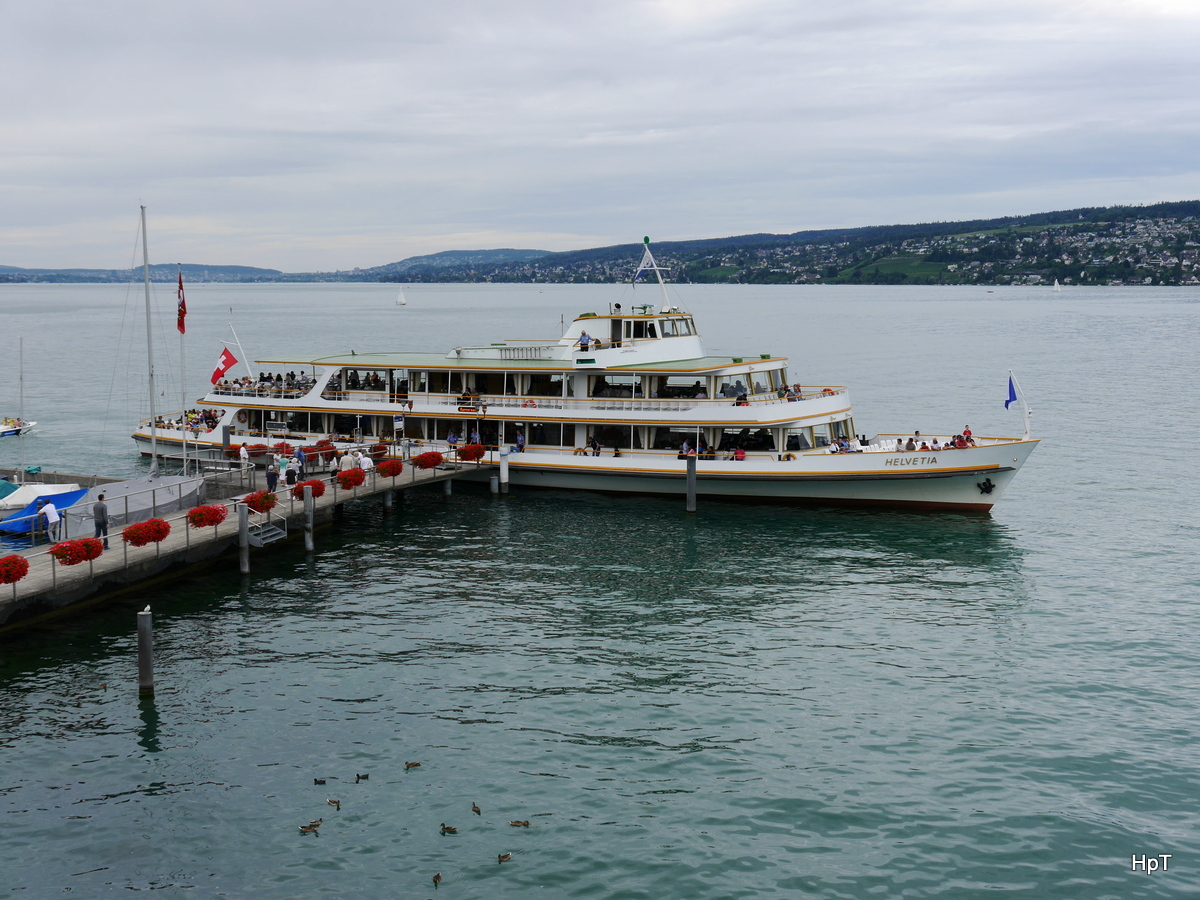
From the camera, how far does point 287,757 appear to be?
2056 centimetres

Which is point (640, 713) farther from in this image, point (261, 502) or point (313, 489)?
point (313, 489)

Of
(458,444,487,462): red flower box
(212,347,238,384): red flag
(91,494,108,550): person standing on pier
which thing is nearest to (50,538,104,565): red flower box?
(91,494,108,550): person standing on pier

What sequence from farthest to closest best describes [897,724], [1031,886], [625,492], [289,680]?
[625,492] < [289,680] < [897,724] < [1031,886]

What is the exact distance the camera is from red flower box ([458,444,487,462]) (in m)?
45.3

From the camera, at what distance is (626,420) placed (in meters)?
44.2

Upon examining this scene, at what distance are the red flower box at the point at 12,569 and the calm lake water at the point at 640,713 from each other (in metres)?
1.62

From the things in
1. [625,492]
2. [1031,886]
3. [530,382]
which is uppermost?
[530,382]

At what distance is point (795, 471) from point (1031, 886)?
85.4 ft

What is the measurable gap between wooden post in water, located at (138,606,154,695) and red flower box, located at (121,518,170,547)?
25.2 feet

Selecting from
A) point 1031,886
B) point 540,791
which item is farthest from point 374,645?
point 1031,886

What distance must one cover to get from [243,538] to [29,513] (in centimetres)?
1025

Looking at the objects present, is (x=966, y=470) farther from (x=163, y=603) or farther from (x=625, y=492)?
(x=163, y=603)

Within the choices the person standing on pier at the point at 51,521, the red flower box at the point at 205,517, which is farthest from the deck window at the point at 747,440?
the person standing on pier at the point at 51,521

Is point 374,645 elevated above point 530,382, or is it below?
below
